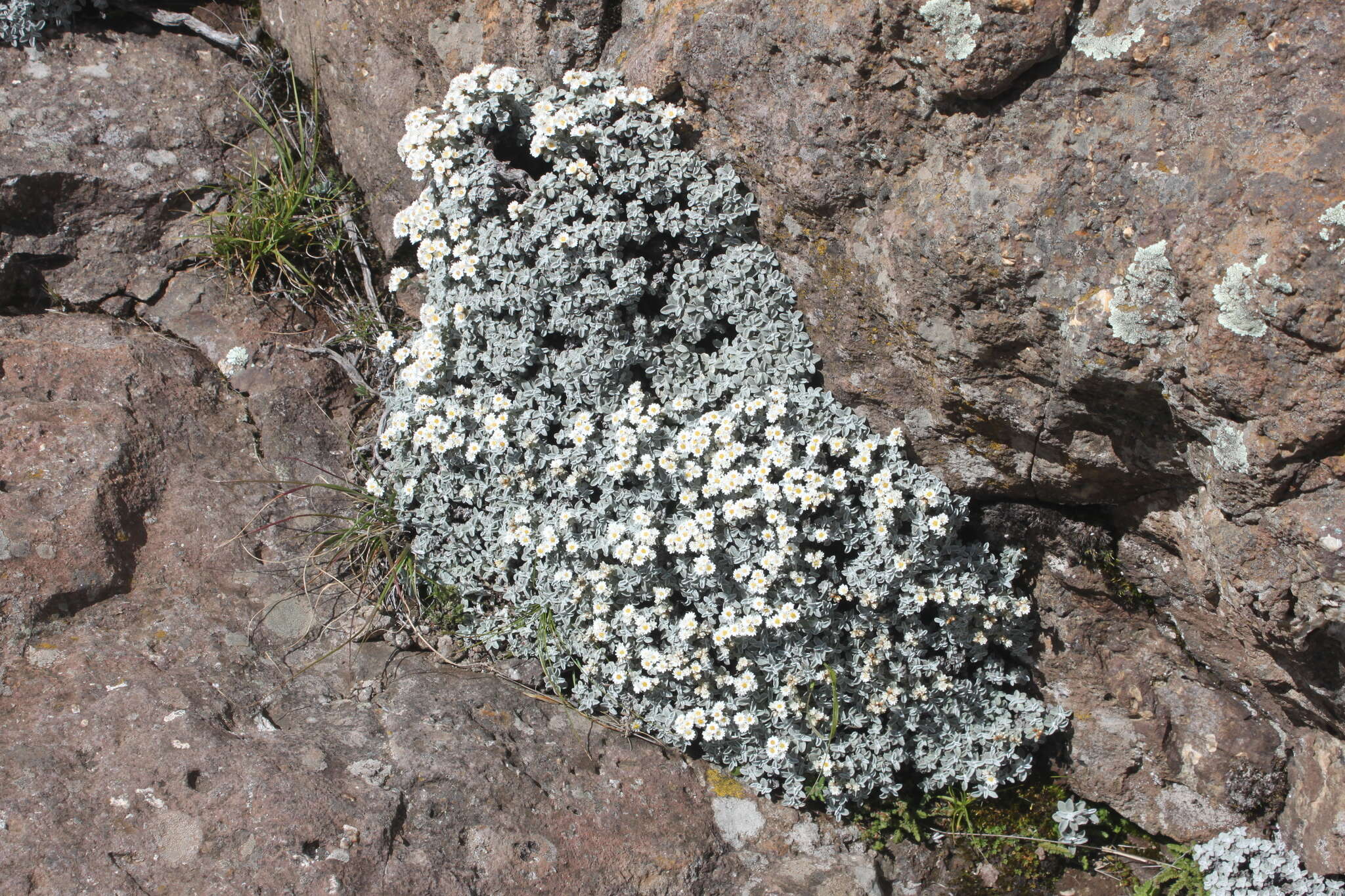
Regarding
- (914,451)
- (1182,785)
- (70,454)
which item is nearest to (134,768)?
(70,454)

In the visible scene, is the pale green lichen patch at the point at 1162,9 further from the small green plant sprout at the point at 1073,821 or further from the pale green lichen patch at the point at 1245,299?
the small green plant sprout at the point at 1073,821

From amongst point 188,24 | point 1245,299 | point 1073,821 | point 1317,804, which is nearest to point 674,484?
point 1245,299

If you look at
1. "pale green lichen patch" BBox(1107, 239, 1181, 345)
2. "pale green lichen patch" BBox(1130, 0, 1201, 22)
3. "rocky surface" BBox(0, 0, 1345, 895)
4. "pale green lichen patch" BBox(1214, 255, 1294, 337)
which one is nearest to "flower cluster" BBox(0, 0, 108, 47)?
"rocky surface" BBox(0, 0, 1345, 895)

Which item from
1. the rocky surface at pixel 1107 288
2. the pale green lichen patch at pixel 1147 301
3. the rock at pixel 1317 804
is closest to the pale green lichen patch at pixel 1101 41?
the rocky surface at pixel 1107 288

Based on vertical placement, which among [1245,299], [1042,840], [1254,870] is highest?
[1245,299]

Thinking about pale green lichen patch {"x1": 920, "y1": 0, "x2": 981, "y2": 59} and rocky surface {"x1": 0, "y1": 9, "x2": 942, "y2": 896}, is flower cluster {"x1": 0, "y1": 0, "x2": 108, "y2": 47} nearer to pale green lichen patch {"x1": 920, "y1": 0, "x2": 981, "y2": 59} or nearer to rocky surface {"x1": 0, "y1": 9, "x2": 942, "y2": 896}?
rocky surface {"x1": 0, "y1": 9, "x2": 942, "y2": 896}

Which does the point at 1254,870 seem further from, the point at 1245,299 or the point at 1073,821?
the point at 1245,299
